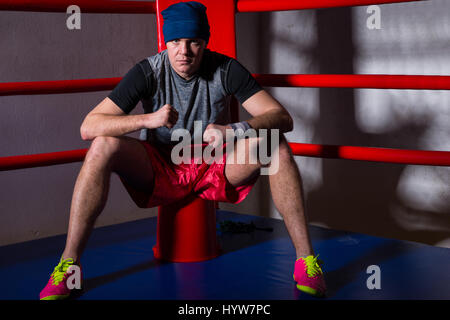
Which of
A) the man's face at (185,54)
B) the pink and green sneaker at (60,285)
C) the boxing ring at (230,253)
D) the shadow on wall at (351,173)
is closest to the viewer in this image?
the pink and green sneaker at (60,285)

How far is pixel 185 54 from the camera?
1812 mm

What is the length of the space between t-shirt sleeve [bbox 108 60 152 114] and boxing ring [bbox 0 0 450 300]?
0.29m

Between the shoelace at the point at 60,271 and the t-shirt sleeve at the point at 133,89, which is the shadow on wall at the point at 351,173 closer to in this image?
the t-shirt sleeve at the point at 133,89

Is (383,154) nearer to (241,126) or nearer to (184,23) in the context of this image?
(241,126)

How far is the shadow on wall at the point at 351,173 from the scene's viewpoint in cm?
280

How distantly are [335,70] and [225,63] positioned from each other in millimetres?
1322

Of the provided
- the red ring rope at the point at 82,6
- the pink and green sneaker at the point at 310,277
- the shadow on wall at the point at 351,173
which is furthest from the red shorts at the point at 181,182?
the shadow on wall at the point at 351,173

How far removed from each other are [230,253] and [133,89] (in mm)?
740

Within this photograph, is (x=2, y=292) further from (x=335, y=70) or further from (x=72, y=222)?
(x=335, y=70)

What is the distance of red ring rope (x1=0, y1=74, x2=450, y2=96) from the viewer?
1849 mm

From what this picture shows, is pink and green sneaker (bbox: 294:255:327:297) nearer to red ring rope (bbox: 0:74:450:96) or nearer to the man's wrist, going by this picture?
the man's wrist

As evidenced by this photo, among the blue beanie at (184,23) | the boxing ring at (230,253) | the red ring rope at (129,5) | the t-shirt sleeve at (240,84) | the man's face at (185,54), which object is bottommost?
the boxing ring at (230,253)

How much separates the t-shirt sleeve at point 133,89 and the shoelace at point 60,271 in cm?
54

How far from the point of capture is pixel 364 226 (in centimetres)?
304
